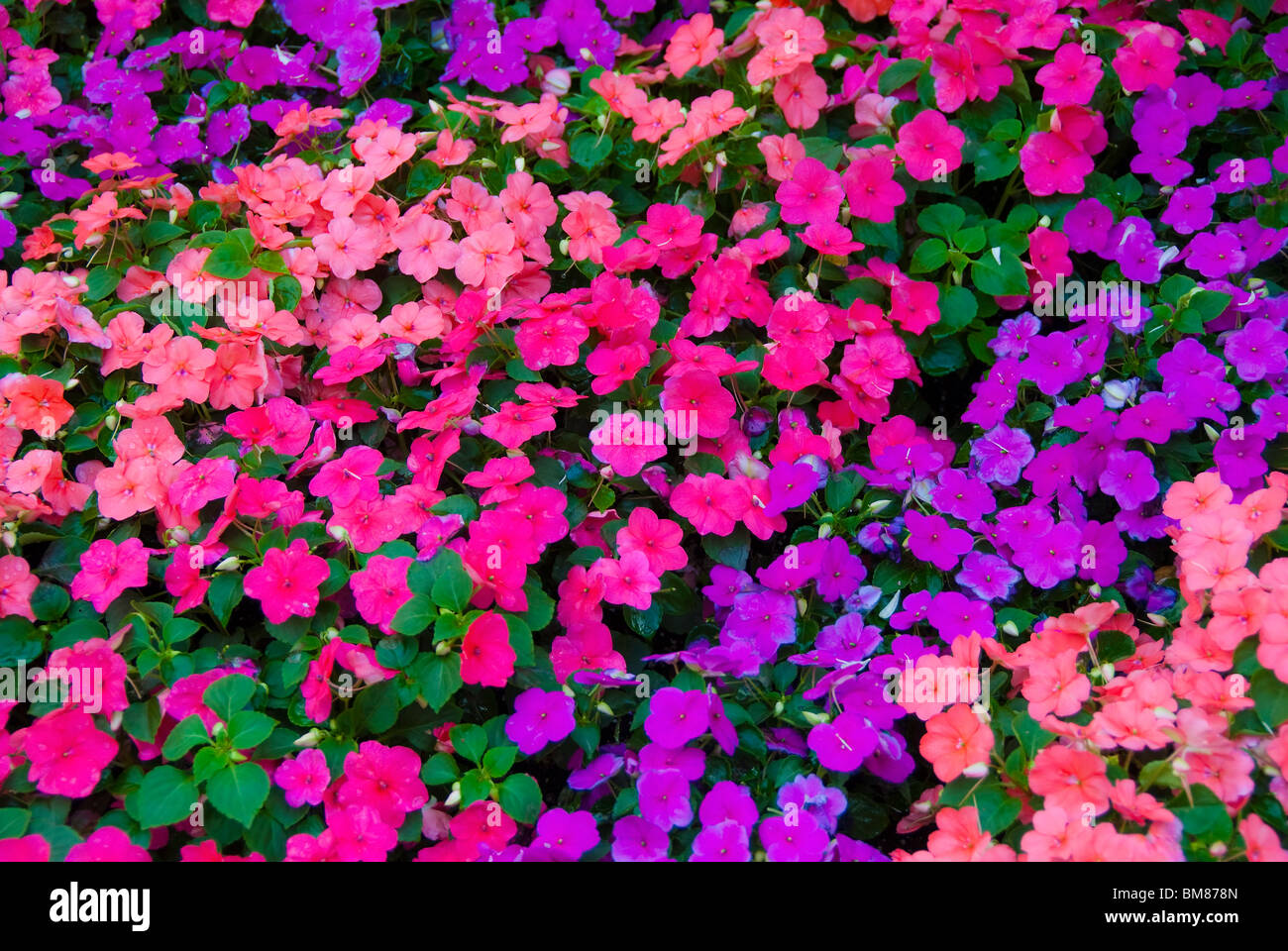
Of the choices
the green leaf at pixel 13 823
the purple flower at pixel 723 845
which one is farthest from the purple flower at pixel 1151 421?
the green leaf at pixel 13 823

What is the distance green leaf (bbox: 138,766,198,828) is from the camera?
5.54ft

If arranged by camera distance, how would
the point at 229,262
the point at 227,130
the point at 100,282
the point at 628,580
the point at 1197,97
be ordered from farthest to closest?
the point at 227,130
the point at 1197,97
the point at 100,282
the point at 229,262
the point at 628,580

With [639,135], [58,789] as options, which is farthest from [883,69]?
[58,789]

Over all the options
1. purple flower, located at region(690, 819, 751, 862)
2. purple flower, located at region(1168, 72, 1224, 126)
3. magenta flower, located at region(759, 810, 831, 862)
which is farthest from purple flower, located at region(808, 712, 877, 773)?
purple flower, located at region(1168, 72, 1224, 126)

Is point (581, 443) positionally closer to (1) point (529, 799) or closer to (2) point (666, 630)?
(2) point (666, 630)

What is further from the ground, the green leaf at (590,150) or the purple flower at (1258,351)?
the green leaf at (590,150)

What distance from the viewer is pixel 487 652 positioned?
1.79 m

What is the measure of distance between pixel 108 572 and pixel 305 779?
0.58 m

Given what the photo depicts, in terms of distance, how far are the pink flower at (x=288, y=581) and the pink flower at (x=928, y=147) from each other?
1.69m

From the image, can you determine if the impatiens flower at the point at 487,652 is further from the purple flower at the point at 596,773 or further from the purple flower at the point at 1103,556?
the purple flower at the point at 1103,556

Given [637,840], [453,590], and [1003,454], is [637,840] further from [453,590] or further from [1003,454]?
[1003,454]

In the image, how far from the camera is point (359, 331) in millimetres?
2371

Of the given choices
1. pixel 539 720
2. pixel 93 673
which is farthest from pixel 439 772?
pixel 93 673

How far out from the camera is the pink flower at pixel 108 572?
1.94 meters
